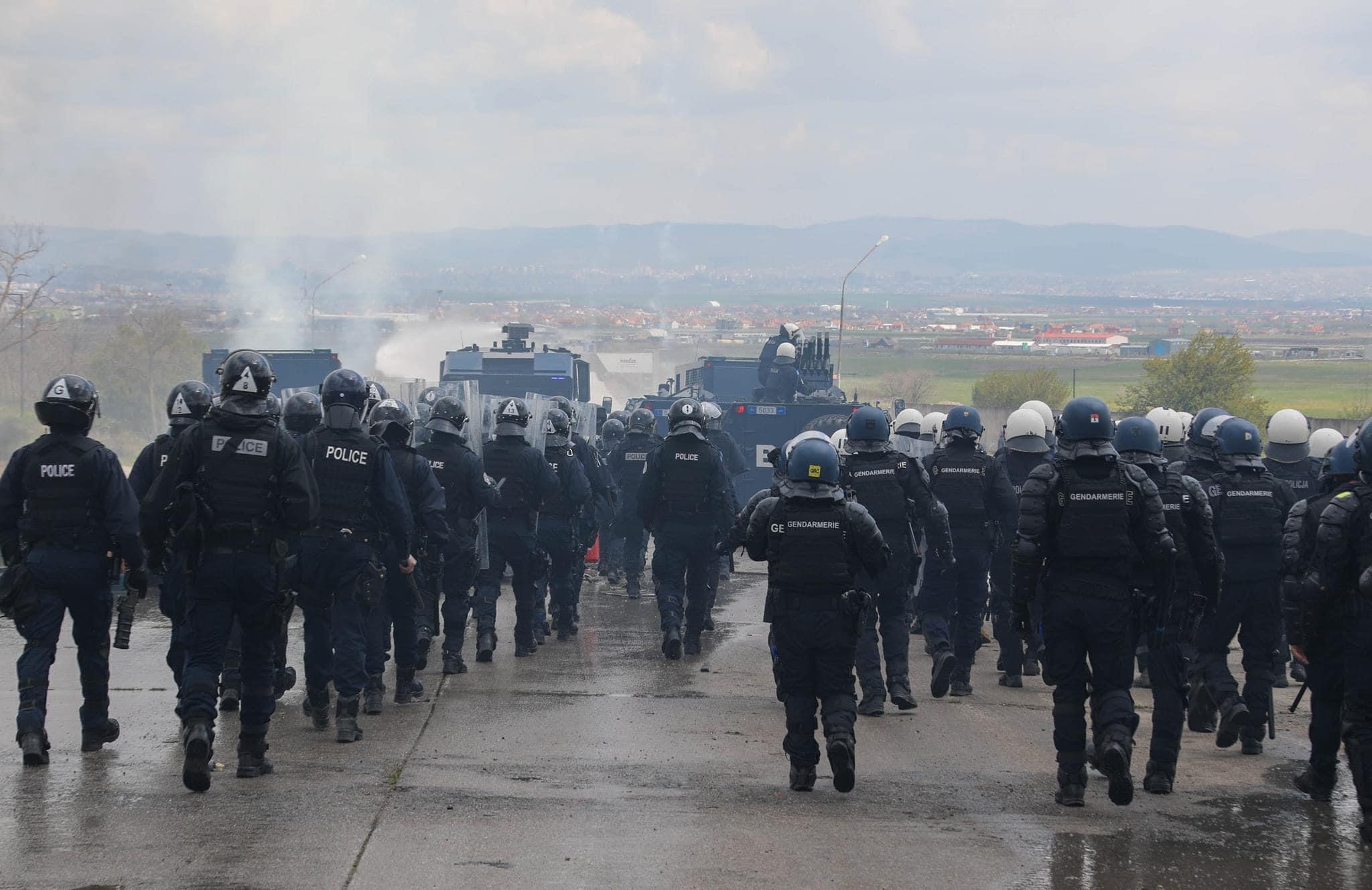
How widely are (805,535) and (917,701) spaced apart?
319 centimetres

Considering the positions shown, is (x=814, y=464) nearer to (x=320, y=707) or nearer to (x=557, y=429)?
(x=320, y=707)

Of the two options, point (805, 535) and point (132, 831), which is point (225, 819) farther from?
point (805, 535)

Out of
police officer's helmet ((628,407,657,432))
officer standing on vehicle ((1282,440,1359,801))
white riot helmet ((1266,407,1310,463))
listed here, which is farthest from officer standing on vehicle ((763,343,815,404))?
officer standing on vehicle ((1282,440,1359,801))

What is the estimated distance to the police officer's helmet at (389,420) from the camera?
31.5 feet

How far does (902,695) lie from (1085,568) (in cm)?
288

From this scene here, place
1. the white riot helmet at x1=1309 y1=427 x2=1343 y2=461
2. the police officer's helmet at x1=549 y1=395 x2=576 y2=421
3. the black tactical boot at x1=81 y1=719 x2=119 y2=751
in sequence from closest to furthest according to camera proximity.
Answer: the black tactical boot at x1=81 y1=719 x2=119 y2=751 → the white riot helmet at x1=1309 y1=427 x2=1343 y2=461 → the police officer's helmet at x1=549 y1=395 x2=576 y2=421

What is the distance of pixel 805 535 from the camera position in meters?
7.72

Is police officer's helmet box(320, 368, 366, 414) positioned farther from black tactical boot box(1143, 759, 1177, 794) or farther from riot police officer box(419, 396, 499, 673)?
black tactical boot box(1143, 759, 1177, 794)

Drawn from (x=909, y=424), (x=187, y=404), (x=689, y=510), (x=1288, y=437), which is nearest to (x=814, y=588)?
(x=187, y=404)

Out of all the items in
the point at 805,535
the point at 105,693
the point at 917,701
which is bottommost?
the point at 917,701

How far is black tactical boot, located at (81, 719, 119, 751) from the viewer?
7891 millimetres

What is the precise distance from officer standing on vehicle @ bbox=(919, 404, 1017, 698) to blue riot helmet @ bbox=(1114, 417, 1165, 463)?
2945 mm

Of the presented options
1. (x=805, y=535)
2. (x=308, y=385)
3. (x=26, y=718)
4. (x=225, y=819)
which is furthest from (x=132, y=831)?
(x=308, y=385)

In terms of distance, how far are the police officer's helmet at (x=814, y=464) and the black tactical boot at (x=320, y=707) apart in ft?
10.4
